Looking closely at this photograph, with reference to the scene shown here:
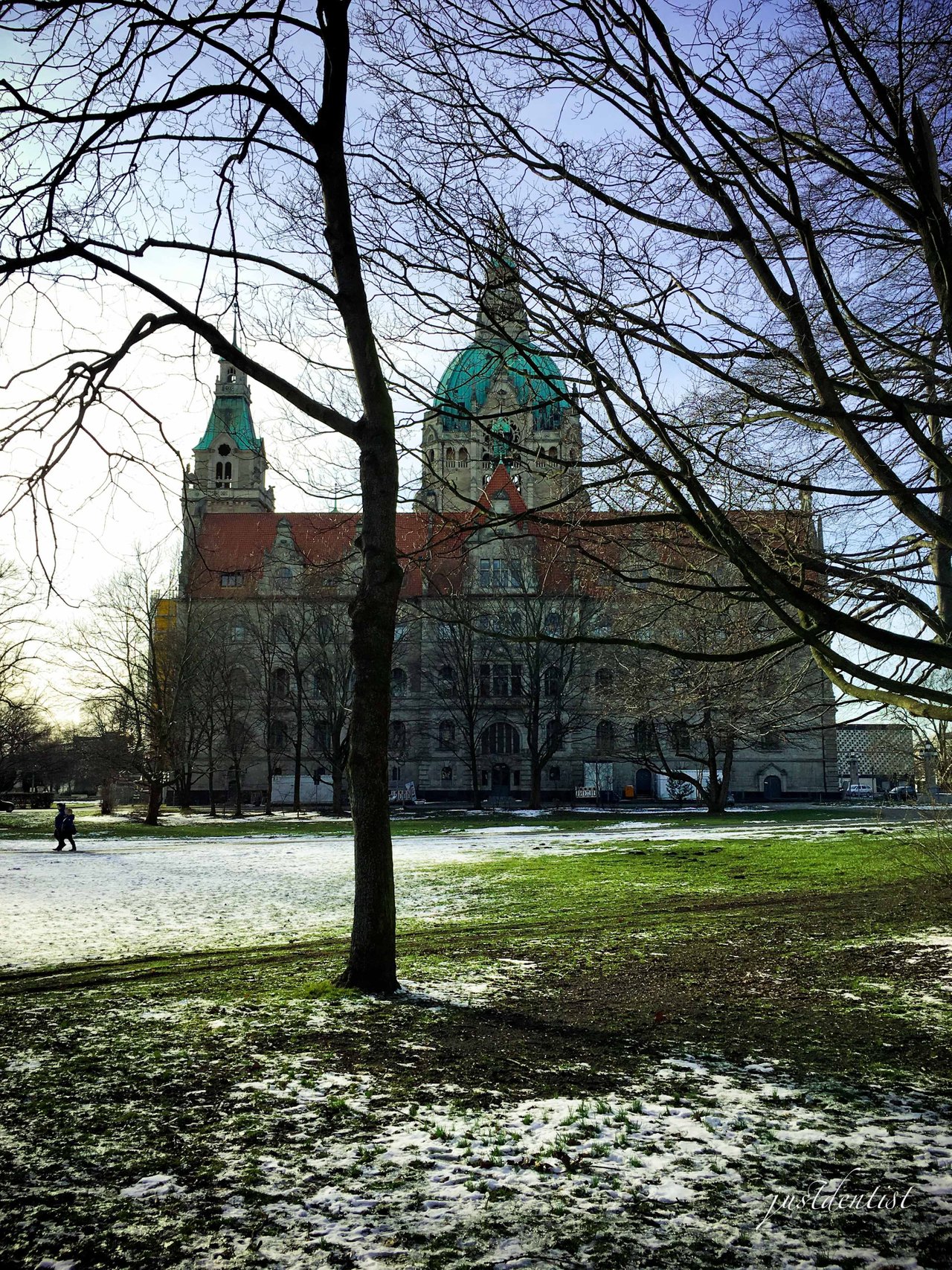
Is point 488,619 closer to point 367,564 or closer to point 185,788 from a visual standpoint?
point 185,788

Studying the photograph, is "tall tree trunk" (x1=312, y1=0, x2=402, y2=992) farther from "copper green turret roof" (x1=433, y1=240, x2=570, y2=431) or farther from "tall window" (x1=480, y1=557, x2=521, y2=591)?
"tall window" (x1=480, y1=557, x2=521, y2=591)

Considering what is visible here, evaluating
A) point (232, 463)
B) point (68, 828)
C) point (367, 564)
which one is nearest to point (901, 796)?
point (367, 564)

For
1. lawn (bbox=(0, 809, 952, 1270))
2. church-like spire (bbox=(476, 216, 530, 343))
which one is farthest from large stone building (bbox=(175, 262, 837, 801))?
lawn (bbox=(0, 809, 952, 1270))

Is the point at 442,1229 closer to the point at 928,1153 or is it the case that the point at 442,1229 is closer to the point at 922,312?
the point at 928,1153

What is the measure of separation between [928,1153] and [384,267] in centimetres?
639

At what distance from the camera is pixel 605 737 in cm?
5847

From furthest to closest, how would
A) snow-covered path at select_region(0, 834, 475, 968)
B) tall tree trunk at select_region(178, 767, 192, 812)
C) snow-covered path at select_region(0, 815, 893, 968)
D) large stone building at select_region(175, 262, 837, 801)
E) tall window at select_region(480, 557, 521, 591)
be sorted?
tall tree trunk at select_region(178, 767, 192, 812)
tall window at select_region(480, 557, 521, 591)
snow-covered path at select_region(0, 815, 893, 968)
snow-covered path at select_region(0, 834, 475, 968)
large stone building at select_region(175, 262, 837, 801)

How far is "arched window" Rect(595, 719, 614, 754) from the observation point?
57219 mm

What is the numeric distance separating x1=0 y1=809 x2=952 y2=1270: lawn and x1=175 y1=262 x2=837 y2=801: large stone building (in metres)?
2.61

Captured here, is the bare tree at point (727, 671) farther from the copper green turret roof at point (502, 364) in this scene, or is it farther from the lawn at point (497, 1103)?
the lawn at point (497, 1103)

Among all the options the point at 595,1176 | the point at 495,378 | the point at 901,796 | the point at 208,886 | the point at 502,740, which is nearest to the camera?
the point at 595,1176

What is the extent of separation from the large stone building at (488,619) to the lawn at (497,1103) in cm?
261

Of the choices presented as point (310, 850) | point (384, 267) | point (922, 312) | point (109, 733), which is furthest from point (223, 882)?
point (109, 733)

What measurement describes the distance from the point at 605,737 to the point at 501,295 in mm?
52617
